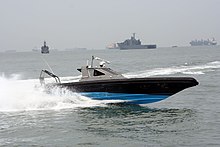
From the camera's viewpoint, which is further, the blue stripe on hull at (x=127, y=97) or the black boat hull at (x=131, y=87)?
the blue stripe on hull at (x=127, y=97)

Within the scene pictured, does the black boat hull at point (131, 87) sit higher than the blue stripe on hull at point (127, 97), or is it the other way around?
the black boat hull at point (131, 87)

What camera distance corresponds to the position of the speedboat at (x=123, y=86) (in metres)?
17.6

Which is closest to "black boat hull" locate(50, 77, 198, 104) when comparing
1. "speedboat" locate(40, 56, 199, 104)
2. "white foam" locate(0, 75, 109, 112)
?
"speedboat" locate(40, 56, 199, 104)

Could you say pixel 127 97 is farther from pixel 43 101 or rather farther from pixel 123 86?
pixel 43 101

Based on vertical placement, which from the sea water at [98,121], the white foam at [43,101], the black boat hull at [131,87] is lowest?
the sea water at [98,121]

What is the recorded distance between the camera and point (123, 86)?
58.1 ft

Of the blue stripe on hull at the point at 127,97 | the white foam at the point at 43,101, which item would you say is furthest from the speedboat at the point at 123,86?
the white foam at the point at 43,101

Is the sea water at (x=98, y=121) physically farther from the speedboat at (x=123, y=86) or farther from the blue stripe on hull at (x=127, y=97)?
the speedboat at (x=123, y=86)

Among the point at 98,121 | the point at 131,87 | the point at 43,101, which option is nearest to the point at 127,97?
the point at 131,87

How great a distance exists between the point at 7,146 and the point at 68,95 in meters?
6.68

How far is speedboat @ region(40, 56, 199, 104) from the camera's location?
17641 millimetres

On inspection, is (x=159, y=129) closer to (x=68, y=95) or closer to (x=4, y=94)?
(x=68, y=95)

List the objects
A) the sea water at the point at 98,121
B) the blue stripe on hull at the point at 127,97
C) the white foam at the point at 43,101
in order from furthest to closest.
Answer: the white foam at the point at 43,101 < the blue stripe on hull at the point at 127,97 < the sea water at the point at 98,121

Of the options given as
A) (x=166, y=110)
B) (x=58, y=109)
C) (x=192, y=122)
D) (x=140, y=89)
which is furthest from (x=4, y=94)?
(x=192, y=122)
